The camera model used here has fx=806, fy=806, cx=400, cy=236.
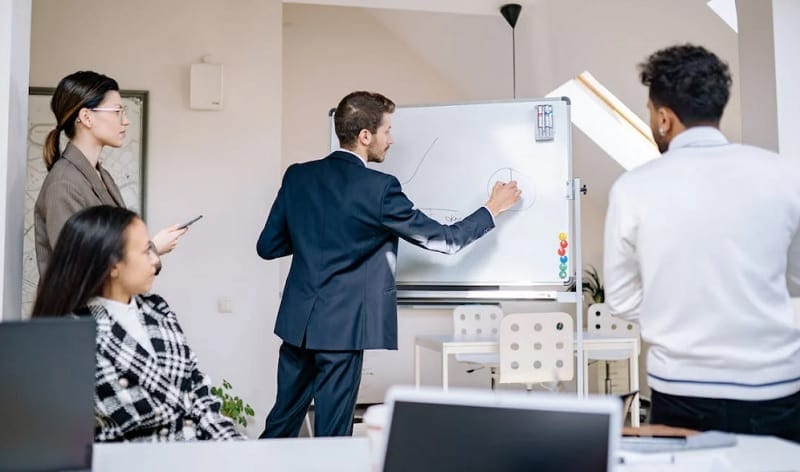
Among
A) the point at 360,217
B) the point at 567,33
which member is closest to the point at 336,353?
the point at 360,217

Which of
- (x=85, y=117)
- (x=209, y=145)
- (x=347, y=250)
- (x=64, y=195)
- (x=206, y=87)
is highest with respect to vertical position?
(x=206, y=87)

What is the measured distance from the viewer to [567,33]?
15.5ft

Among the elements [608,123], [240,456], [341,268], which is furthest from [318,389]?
[608,123]

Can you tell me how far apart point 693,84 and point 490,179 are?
168 centimetres

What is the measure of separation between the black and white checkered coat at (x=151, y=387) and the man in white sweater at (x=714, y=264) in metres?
0.98

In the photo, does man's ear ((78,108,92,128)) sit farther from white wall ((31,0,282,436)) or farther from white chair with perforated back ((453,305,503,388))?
white chair with perforated back ((453,305,503,388))

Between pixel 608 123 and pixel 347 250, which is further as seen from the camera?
pixel 608 123

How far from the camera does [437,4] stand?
4.57 meters

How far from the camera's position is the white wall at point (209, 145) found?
4305 millimetres

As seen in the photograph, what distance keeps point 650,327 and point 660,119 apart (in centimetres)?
45

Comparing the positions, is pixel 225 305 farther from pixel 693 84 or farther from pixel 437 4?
pixel 693 84

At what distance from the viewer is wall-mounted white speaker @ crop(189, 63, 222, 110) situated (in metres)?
4.32

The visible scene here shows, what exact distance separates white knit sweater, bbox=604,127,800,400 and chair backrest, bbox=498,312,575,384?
84.3 inches

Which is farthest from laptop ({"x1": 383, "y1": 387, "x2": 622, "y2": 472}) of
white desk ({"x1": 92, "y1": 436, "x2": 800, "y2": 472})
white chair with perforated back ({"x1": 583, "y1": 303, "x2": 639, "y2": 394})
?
white chair with perforated back ({"x1": 583, "y1": 303, "x2": 639, "y2": 394})
